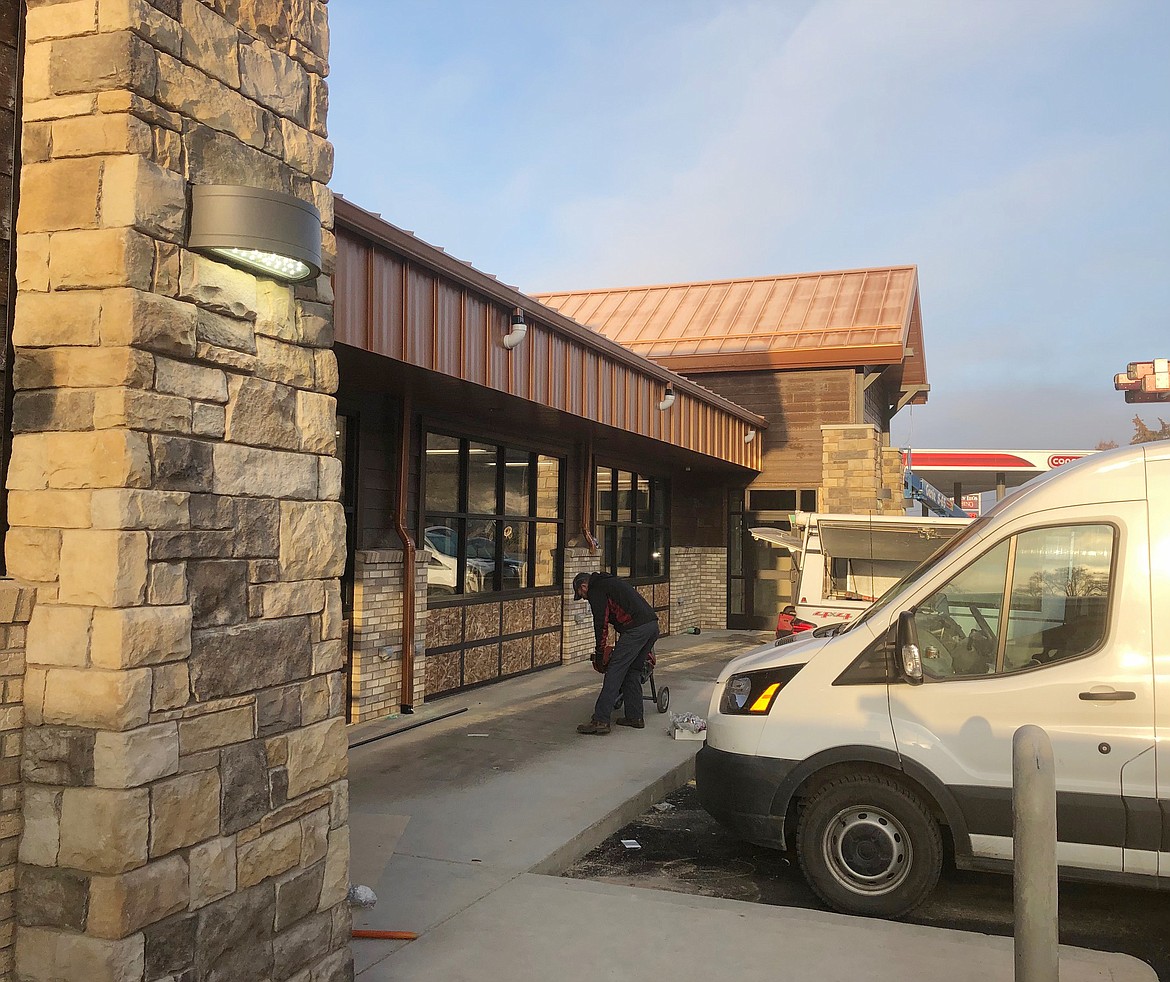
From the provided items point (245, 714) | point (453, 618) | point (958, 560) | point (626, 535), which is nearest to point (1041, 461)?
point (626, 535)

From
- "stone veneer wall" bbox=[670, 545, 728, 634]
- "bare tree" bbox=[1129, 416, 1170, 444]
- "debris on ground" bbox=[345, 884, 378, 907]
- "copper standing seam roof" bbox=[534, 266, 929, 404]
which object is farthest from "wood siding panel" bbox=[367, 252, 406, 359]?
"bare tree" bbox=[1129, 416, 1170, 444]

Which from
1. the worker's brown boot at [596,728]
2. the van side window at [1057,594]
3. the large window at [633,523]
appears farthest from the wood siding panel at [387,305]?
the large window at [633,523]

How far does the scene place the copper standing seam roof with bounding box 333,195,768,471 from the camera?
7.28 metres

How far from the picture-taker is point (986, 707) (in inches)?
193

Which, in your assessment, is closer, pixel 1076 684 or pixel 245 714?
pixel 245 714

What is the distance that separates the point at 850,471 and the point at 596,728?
1016 centimetres

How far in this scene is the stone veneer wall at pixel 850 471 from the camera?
17.5 m

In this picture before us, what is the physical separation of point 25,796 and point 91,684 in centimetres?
42

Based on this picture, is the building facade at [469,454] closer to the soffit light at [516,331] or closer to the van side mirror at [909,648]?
the soffit light at [516,331]

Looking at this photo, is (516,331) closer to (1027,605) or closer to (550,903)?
(1027,605)

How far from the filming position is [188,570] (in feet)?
10.0

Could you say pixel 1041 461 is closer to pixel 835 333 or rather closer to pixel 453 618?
pixel 835 333

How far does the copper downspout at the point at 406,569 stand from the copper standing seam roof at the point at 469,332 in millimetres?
1092

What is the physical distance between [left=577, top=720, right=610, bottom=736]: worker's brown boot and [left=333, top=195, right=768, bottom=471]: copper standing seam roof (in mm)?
3141
